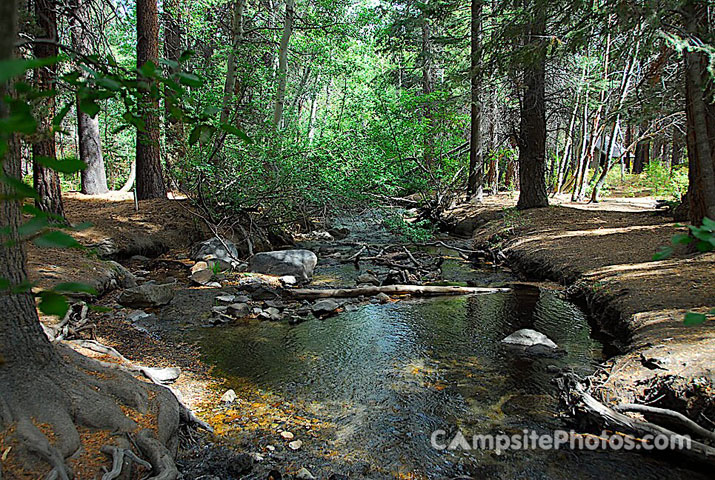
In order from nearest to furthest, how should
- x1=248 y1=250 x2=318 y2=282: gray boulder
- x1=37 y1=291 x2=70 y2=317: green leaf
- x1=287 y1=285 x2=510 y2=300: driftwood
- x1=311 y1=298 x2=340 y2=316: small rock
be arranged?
x1=37 y1=291 x2=70 y2=317: green leaf < x1=311 y1=298 x2=340 y2=316: small rock < x1=287 y1=285 x2=510 y2=300: driftwood < x1=248 y1=250 x2=318 y2=282: gray boulder

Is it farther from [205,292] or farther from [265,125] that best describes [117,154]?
[205,292]

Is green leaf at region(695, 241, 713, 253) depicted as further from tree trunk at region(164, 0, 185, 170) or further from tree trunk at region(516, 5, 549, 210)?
tree trunk at region(516, 5, 549, 210)

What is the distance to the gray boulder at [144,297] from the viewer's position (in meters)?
7.22

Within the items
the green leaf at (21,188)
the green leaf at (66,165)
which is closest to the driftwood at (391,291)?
the green leaf at (66,165)

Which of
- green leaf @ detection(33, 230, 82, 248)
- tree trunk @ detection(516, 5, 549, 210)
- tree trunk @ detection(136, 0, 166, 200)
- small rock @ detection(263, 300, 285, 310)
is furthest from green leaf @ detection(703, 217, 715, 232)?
tree trunk @ detection(516, 5, 549, 210)

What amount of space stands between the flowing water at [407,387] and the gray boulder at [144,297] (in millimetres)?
1504

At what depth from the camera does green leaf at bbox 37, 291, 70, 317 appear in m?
0.86

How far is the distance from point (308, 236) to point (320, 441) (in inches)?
447

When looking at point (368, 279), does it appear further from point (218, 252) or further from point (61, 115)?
point (61, 115)

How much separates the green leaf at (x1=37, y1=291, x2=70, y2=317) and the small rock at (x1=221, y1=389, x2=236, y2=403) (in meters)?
3.96

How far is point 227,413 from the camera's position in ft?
14.1

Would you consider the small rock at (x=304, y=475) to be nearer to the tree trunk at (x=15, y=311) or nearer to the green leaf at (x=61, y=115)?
the tree trunk at (x=15, y=311)

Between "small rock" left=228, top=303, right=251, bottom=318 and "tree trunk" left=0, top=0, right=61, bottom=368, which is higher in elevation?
"tree trunk" left=0, top=0, right=61, bottom=368

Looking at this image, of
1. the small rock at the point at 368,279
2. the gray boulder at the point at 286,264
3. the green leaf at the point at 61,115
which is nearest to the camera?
the green leaf at the point at 61,115
